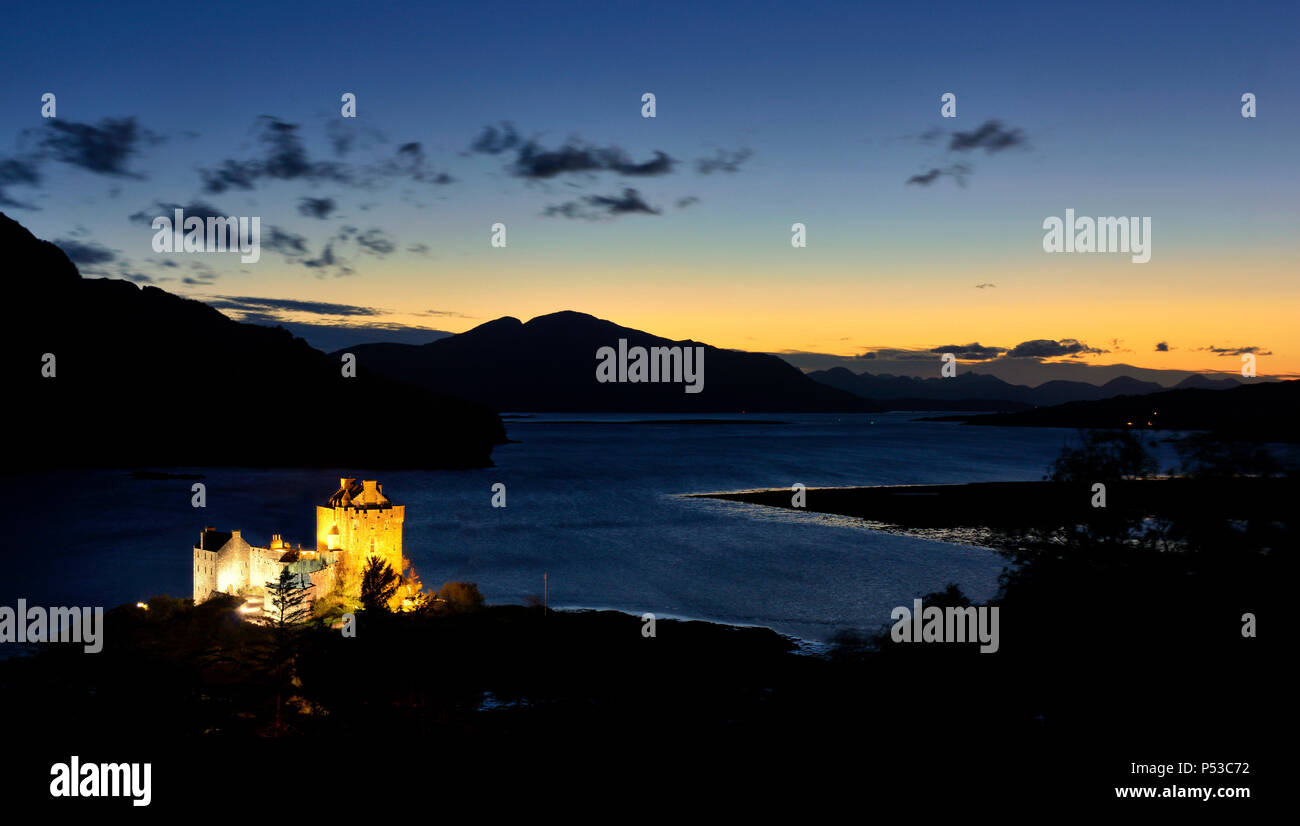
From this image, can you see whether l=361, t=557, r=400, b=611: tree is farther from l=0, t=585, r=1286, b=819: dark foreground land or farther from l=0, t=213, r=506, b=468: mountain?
l=0, t=213, r=506, b=468: mountain

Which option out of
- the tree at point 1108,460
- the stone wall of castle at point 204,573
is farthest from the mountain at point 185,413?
the tree at point 1108,460

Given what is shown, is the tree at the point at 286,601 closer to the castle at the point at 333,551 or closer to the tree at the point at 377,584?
the castle at the point at 333,551

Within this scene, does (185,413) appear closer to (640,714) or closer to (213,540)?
(213,540)

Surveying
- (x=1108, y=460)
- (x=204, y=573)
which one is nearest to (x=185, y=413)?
(x=204, y=573)

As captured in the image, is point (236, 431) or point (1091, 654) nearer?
point (1091, 654)

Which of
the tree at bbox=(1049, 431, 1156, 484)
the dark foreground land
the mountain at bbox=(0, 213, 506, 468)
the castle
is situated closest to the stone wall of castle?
the castle

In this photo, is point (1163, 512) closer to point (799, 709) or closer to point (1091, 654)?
point (1091, 654)
